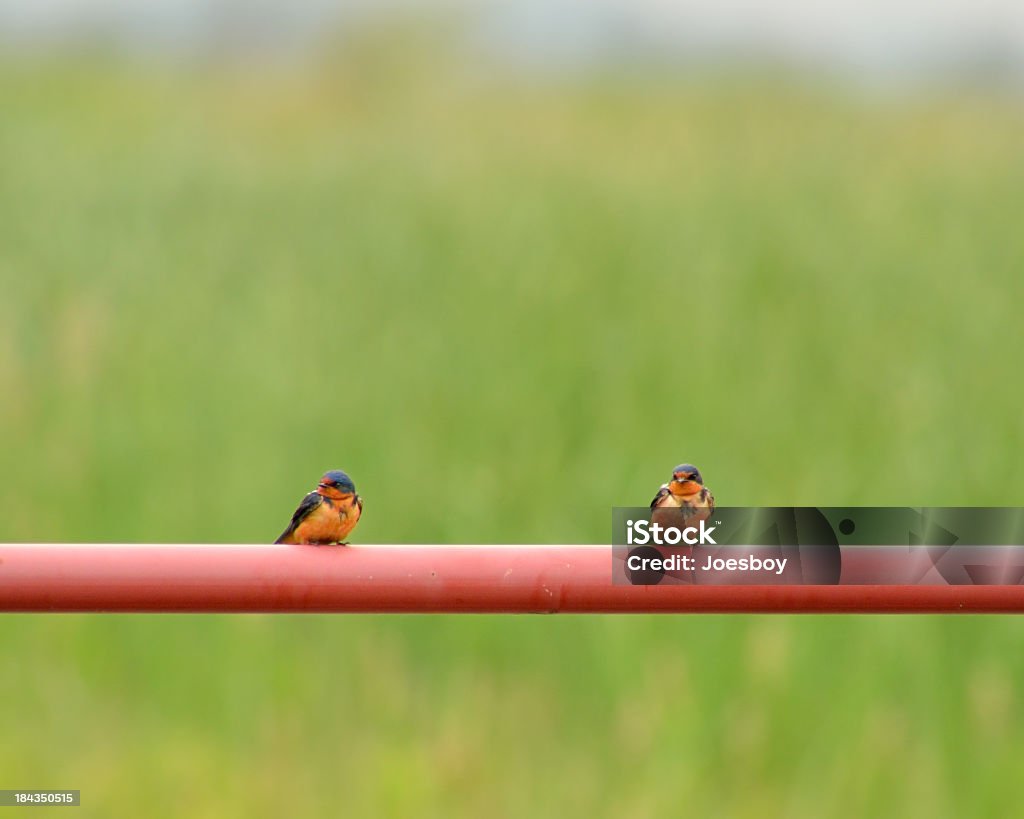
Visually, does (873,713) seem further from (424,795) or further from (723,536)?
(723,536)

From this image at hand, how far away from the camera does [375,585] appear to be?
1.24m

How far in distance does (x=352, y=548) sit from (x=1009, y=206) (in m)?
5.37

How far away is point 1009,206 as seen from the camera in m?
5.97

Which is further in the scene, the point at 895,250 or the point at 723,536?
the point at 895,250

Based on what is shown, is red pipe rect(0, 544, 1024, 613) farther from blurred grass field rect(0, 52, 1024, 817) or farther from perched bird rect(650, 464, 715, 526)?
blurred grass field rect(0, 52, 1024, 817)

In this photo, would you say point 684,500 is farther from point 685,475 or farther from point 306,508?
point 306,508

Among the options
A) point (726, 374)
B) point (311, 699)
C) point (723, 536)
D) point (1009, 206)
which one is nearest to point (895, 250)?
point (1009, 206)

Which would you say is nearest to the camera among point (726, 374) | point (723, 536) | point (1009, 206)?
point (723, 536)

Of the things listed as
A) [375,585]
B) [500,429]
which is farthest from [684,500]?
[500,429]

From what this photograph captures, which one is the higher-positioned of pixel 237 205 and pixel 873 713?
pixel 237 205

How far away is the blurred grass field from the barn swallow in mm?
1772

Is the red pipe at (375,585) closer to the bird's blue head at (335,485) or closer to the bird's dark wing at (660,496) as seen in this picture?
the bird's dark wing at (660,496)

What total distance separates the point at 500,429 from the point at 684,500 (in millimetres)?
2797

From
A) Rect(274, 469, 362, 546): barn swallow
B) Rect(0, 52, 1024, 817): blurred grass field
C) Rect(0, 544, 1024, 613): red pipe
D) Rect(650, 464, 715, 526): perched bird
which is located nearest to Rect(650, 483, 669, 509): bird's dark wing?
Rect(650, 464, 715, 526): perched bird
